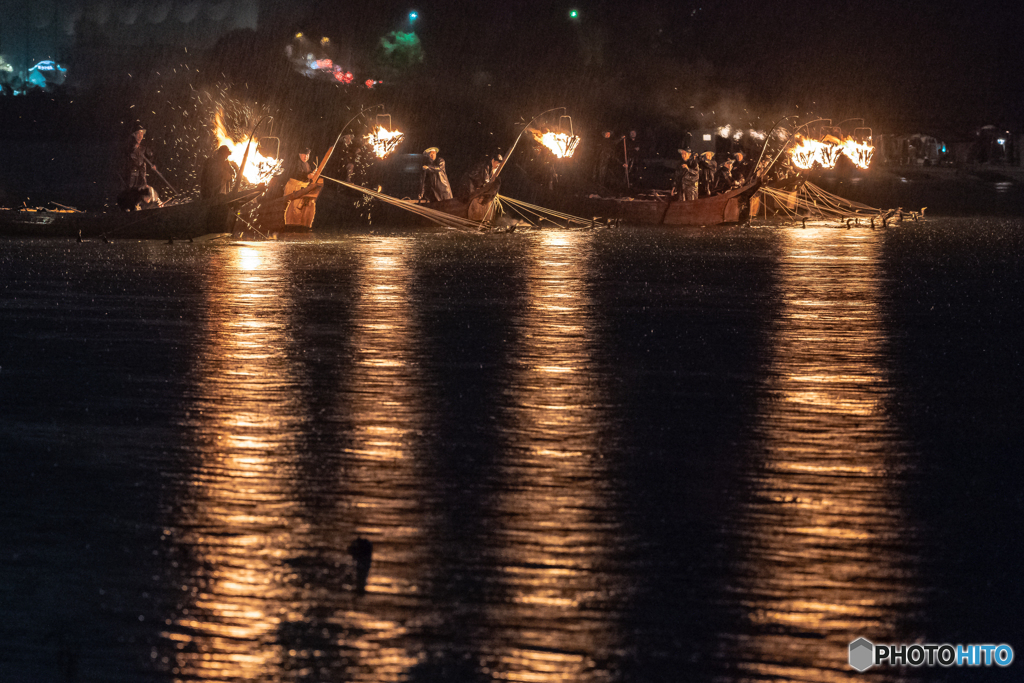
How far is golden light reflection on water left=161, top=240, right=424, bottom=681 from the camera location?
4105 mm

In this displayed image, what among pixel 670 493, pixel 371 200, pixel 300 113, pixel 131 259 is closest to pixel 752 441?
pixel 670 493

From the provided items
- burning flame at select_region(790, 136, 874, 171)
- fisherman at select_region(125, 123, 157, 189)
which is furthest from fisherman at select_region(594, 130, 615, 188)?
fisherman at select_region(125, 123, 157, 189)

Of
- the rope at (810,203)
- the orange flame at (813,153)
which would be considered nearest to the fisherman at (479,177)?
the rope at (810,203)

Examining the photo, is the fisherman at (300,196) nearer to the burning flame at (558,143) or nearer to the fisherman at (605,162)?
the burning flame at (558,143)

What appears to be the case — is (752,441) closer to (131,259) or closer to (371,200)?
(131,259)

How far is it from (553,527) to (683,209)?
76.1 ft

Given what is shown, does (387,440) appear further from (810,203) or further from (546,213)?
(810,203)

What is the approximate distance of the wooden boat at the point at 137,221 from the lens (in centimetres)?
2272

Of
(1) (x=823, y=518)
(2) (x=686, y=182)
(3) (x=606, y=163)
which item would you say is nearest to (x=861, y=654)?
(1) (x=823, y=518)

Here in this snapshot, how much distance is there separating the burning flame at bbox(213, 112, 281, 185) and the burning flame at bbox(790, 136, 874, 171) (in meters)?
17.6

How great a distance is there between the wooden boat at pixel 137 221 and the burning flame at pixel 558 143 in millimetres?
10998

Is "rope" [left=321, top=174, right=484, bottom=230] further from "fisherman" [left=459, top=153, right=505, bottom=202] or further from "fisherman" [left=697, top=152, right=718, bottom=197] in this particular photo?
"fisherman" [left=697, top=152, right=718, bottom=197]

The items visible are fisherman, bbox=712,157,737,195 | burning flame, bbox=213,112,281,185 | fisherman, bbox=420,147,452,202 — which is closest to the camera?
burning flame, bbox=213,112,281,185

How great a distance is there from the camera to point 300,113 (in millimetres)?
62906
